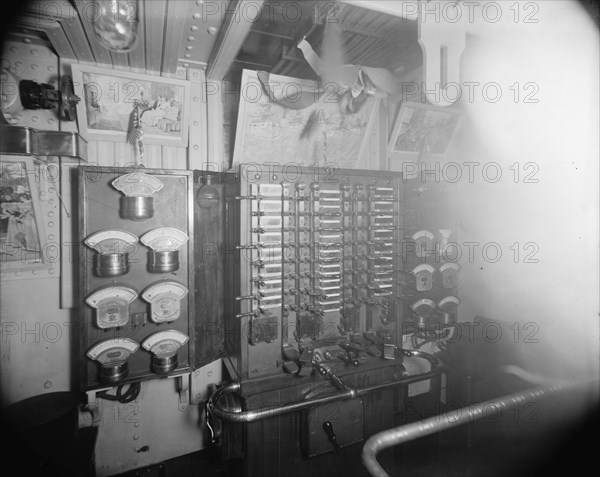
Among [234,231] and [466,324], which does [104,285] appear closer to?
[234,231]

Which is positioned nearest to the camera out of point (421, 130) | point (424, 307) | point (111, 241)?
point (111, 241)

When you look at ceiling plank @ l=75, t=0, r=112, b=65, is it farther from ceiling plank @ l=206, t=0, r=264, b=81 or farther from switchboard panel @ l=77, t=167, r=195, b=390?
switchboard panel @ l=77, t=167, r=195, b=390

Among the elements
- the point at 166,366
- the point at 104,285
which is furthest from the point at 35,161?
the point at 166,366

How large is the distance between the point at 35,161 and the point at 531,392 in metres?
3.84

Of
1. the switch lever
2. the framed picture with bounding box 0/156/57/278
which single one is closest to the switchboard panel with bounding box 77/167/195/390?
the framed picture with bounding box 0/156/57/278

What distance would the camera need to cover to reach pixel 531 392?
5.71 feet

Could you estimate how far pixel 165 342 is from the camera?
2.58 m

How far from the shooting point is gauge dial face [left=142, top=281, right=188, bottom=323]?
8.33 feet

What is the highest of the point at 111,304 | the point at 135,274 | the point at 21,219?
the point at 21,219

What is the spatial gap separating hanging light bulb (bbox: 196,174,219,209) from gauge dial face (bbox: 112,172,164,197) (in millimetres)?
398

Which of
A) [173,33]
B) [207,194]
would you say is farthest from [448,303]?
[173,33]

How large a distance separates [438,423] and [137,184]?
2.50 meters

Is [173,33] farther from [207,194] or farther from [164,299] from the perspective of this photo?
[164,299]

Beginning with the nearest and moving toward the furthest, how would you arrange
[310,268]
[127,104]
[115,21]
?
[115,21]
[127,104]
[310,268]
